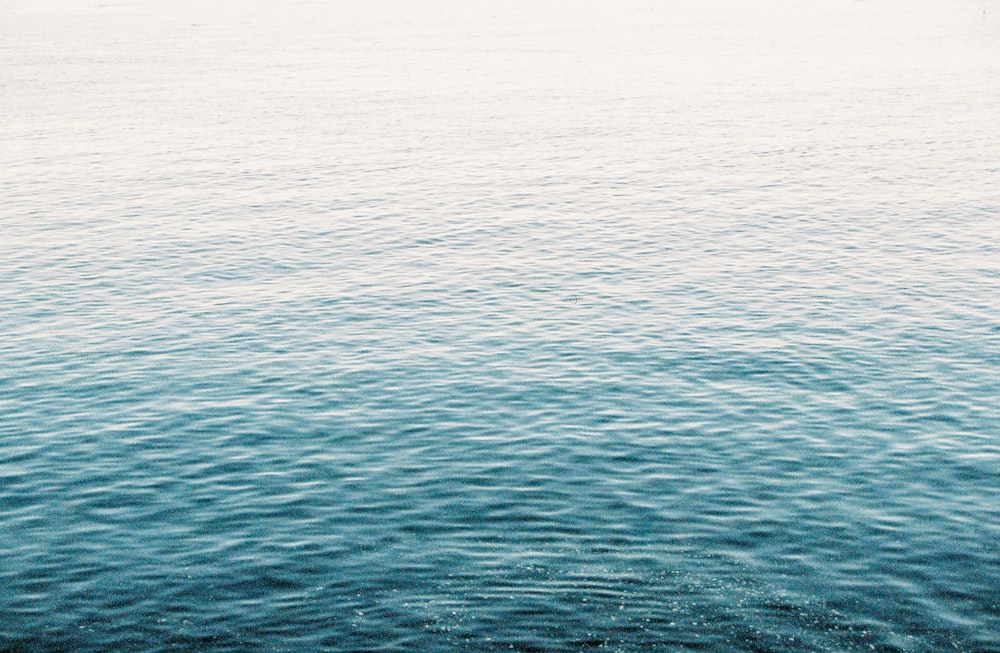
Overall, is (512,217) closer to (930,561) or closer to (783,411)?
(783,411)

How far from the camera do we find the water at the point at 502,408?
1860 inches

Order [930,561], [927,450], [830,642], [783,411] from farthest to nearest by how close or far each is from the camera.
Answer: [783,411], [927,450], [930,561], [830,642]

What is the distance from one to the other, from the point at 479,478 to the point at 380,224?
6320 cm

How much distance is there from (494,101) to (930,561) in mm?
155038

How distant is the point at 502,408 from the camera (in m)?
69.6

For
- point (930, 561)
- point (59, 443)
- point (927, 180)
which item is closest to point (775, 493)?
point (930, 561)

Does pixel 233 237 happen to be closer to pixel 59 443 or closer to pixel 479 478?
pixel 59 443

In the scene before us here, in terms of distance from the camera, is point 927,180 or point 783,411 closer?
point 783,411

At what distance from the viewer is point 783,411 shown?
6831cm

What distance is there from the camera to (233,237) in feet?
375

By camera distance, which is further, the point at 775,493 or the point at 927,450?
the point at 927,450

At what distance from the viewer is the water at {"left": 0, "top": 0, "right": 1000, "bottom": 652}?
47250 mm

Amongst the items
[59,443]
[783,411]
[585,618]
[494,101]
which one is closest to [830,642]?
[585,618]

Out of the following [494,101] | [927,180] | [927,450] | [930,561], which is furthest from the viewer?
[494,101]
